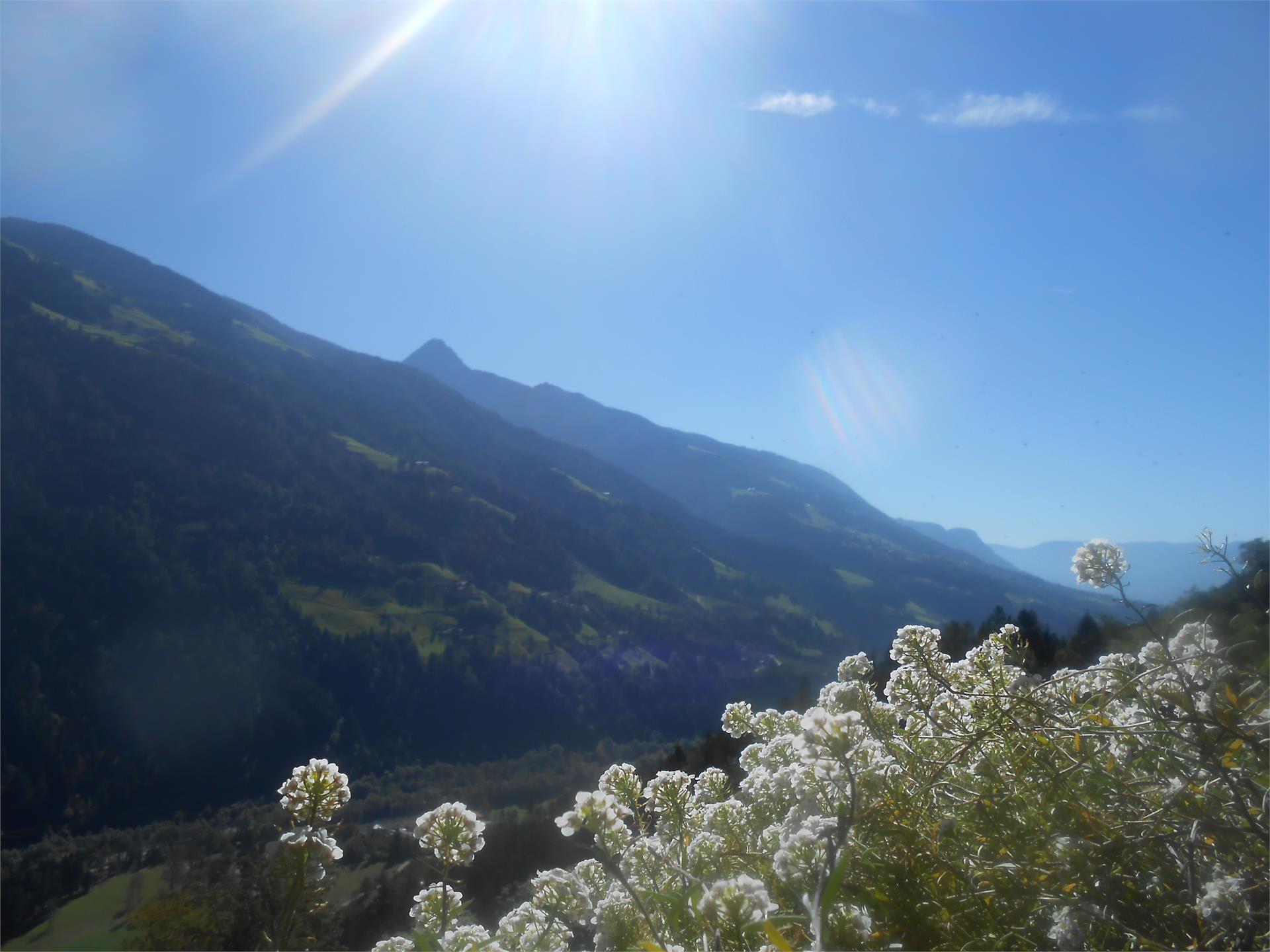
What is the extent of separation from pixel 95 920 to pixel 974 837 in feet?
328

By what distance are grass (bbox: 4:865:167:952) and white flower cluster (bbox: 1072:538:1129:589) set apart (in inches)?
3177

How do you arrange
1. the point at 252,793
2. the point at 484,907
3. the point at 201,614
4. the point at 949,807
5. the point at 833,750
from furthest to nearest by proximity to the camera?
the point at 201,614 < the point at 252,793 < the point at 484,907 < the point at 949,807 < the point at 833,750

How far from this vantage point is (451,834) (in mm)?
2225

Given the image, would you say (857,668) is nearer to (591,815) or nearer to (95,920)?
(591,815)

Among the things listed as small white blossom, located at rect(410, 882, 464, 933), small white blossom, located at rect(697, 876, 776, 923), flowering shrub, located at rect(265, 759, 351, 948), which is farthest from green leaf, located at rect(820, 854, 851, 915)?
small white blossom, located at rect(410, 882, 464, 933)

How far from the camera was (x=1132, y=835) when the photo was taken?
6.02ft

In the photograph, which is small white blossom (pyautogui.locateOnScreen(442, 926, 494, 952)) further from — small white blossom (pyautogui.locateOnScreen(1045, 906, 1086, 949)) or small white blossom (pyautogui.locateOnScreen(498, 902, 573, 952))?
small white blossom (pyautogui.locateOnScreen(1045, 906, 1086, 949))

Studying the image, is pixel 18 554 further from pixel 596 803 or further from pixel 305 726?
pixel 596 803

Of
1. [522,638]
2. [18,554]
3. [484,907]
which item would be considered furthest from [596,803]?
[18,554]

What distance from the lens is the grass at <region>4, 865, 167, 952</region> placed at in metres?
63.8

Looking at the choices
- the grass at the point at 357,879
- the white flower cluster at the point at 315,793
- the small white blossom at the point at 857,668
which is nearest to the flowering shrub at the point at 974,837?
the white flower cluster at the point at 315,793

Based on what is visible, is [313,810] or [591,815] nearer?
[591,815]

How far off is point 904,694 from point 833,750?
1.91m

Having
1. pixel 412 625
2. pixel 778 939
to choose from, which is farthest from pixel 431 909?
pixel 412 625
